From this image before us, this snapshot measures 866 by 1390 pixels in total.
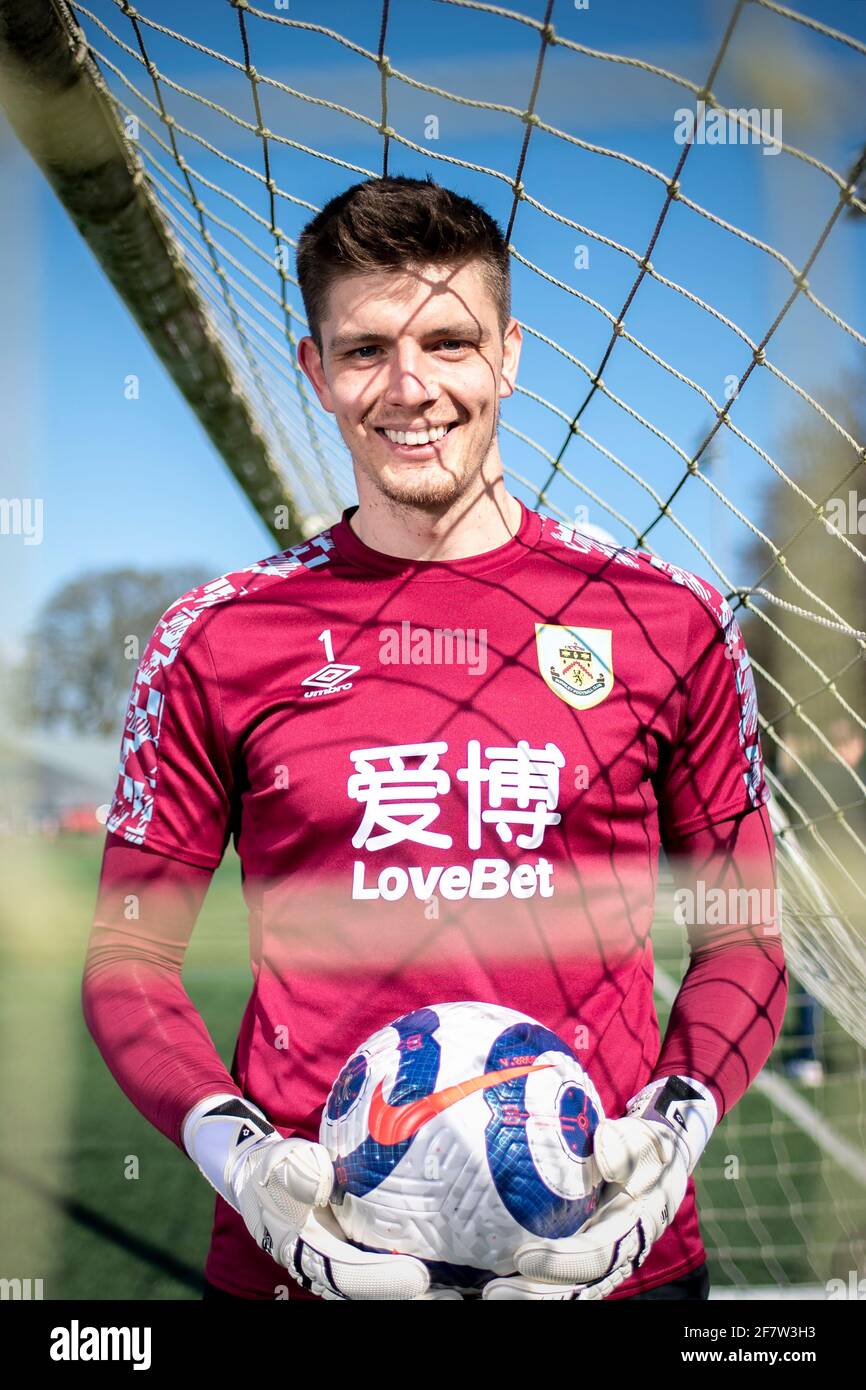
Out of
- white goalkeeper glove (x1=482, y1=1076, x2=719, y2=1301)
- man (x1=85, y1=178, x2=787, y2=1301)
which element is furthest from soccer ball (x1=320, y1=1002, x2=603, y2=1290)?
man (x1=85, y1=178, x2=787, y2=1301)

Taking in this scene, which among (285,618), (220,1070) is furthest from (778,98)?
(220,1070)

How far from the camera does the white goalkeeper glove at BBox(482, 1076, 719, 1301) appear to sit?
1.24 metres

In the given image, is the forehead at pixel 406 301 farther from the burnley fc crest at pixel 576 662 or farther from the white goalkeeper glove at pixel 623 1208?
the white goalkeeper glove at pixel 623 1208

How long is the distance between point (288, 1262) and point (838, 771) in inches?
66.5

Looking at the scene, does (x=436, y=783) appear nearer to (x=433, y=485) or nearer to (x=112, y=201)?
(x=433, y=485)

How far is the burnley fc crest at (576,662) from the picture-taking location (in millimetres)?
1586

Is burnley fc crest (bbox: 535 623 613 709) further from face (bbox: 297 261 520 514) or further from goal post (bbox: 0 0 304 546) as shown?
goal post (bbox: 0 0 304 546)

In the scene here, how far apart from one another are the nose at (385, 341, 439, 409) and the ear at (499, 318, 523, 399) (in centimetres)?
16

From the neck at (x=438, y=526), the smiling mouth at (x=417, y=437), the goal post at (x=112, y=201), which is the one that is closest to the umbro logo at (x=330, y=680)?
the neck at (x=438, y=526)

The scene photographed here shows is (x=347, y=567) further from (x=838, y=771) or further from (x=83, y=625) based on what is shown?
(x=83, y=625)

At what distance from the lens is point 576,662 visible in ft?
5.27

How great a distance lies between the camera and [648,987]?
5.14ft

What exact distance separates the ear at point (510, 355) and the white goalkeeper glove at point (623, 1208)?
1017mm

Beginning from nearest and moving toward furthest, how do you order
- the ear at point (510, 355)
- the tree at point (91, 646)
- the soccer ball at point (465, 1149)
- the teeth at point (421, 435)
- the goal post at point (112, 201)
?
1. the soccer ball at point (465, 1149)
2. the goal post at point (112, 201)
3. the teeth at point (421, 435)
4. the ear at point (510, 355)
5. the tree at point (91, 646)
